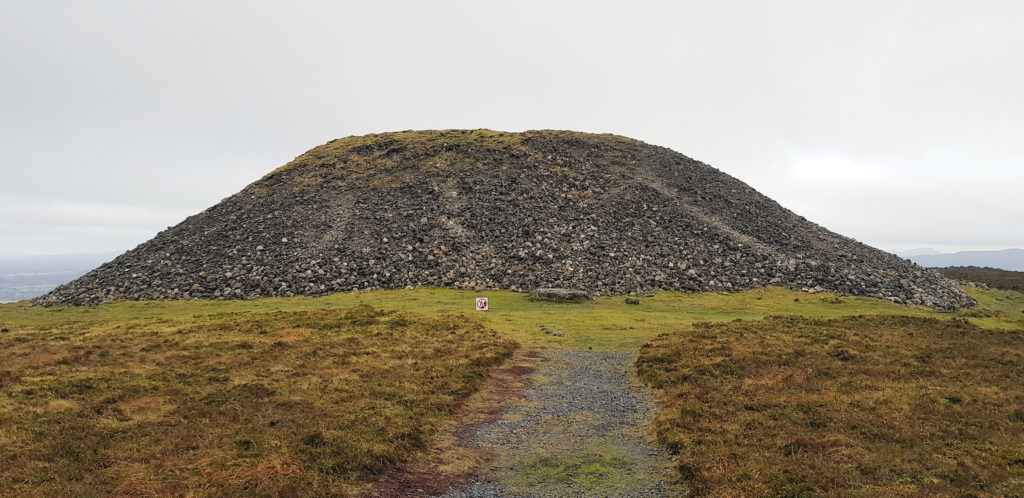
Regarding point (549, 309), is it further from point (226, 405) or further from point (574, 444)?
point (226, 405)

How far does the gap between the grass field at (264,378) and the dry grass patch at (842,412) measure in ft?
8.63

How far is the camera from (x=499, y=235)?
74188 mm

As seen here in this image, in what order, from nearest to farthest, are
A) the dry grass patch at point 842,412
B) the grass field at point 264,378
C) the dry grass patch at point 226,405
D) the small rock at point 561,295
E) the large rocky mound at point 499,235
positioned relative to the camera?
the dry grass patch at point 842,412 → the dry grass patch at point 226,405 → the grass field at point 264,378 → the small rock at point 561,295 → the large rocky mound at point 499,235

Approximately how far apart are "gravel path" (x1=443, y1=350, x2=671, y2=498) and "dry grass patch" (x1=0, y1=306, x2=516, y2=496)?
2800 millimetres

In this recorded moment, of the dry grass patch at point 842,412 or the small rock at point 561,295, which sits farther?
the small rock at point 561,295

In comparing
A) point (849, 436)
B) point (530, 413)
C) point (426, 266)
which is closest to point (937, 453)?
point (849, 436)

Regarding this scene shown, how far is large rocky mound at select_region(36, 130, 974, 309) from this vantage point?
65.3 meters

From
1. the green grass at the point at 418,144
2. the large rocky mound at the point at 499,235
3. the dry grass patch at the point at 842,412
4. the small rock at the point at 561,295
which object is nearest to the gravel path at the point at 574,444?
the dry grass patch at the point at 842,412

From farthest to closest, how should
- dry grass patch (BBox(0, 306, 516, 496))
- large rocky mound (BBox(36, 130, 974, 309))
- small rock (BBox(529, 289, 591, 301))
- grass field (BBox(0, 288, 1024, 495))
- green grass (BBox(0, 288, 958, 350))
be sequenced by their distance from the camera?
large rocky mound (BBox(36, 130, 974, 309)) → small rock (BBox(529, 289, 591, 301)) → green grass (BBox(0, 288, 958, 350)) → grass field (BBox(0, 288, 1024, 495)) → dry grass patch (BBox(0, 306, 516, 496))

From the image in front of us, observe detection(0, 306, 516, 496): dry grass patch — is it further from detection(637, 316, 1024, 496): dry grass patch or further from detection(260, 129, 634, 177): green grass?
detection(260, 129, 634, 177): green grass

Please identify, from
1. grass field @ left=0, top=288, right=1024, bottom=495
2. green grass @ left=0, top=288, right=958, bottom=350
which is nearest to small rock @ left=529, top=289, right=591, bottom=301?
green grass @ left=0, top=288, right=958, bottom=350

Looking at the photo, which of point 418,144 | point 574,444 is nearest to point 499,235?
point 418,144

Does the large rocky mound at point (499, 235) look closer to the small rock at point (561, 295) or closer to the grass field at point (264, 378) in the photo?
the small rock at point (561, 295)

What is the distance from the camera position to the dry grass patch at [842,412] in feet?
46.9
